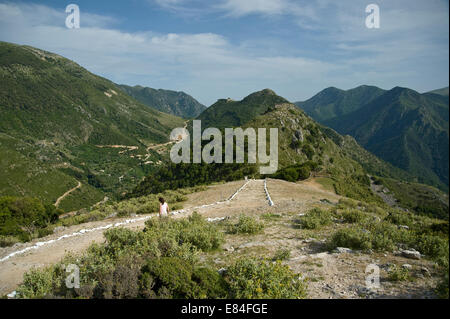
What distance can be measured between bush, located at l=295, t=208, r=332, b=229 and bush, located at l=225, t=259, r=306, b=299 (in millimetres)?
4886

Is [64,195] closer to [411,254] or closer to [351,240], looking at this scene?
[351,240]

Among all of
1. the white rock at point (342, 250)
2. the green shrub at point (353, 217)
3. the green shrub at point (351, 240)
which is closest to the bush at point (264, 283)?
the white rock at point (342, 250)

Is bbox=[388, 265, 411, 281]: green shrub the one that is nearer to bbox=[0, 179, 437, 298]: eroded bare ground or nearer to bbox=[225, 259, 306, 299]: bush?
bbox=[0, 179, 437, 298]: eroded bare ground

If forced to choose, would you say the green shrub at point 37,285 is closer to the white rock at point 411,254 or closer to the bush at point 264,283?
the bush at point 264,283

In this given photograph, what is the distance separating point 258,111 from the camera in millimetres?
195875

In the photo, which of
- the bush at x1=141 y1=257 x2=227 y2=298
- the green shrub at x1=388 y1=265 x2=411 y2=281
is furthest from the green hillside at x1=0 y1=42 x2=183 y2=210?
the green shrub at x1=388 y1=265 x2=411 y2=281

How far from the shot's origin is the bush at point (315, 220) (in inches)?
395

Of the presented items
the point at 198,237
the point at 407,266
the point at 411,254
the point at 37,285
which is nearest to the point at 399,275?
the point at 407,266

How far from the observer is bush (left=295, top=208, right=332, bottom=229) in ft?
32.9

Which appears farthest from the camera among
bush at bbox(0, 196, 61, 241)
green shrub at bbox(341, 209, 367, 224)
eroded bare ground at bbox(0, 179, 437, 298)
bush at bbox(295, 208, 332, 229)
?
bush at bbox(0, 196, 61, 241)

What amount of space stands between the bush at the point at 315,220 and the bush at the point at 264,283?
4.89 meters

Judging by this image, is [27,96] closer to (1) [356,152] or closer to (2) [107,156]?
(2) [107,156]
